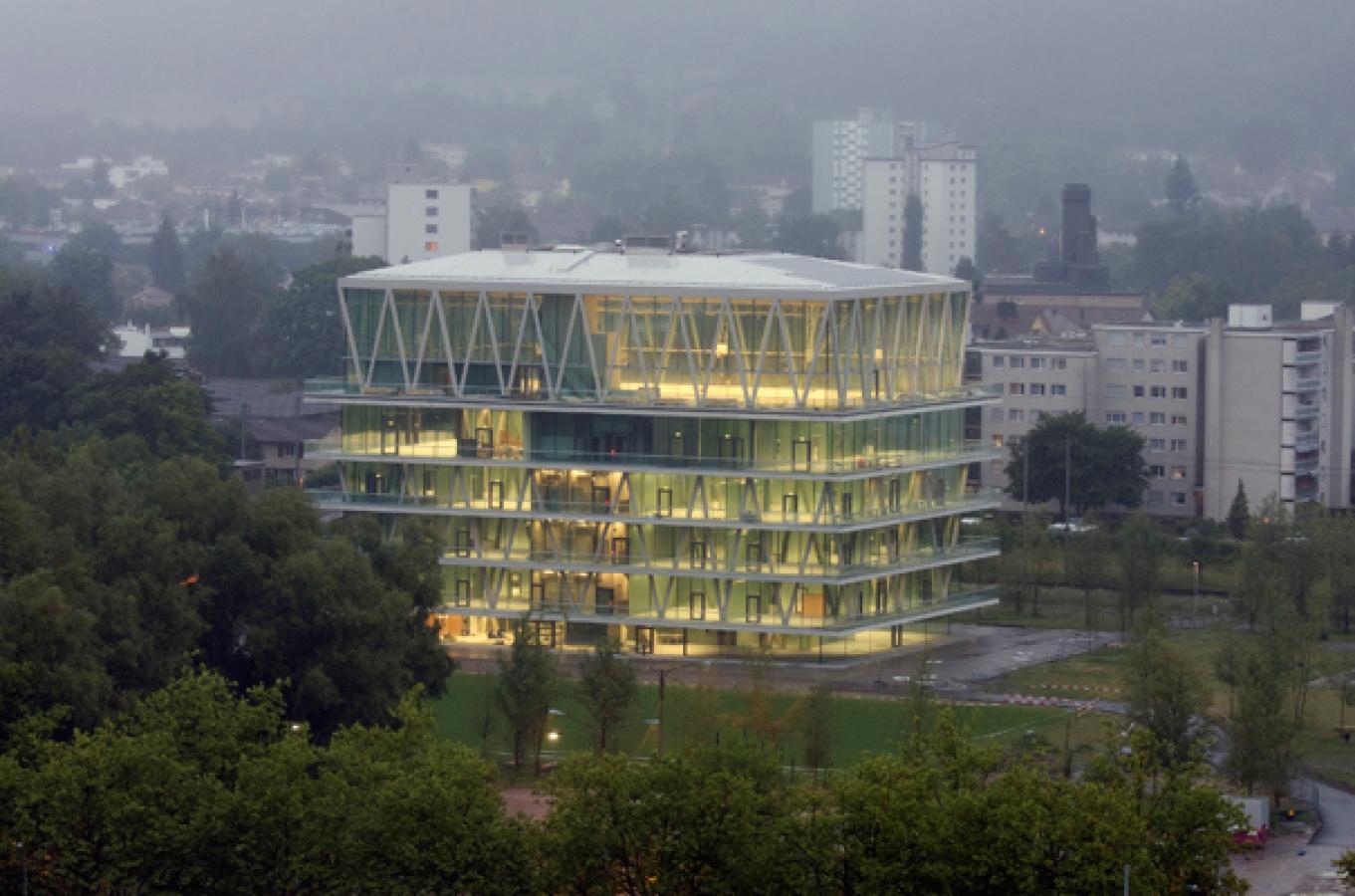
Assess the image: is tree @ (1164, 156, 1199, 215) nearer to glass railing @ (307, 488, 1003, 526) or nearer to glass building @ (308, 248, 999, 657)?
glass building @ (308, 248, 999, 657)

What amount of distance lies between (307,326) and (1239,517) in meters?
46.9

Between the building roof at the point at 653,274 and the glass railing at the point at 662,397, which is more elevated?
the building roof at the point at 653,274

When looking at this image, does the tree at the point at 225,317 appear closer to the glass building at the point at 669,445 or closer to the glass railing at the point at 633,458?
the glass railing at the point at 633,458

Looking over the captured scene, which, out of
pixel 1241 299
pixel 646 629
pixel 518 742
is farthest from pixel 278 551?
pixel 1241 299

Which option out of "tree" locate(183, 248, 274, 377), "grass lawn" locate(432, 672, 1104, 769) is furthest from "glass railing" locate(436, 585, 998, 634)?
"tree" locate(183, 248, 274, 377)

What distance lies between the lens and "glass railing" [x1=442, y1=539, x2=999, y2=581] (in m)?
55.0

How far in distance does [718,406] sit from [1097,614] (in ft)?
40.6

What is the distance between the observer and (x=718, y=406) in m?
55.0

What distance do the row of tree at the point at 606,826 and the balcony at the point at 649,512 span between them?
62.4ft

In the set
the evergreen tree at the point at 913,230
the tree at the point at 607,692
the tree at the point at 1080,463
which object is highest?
the evergreen tree at the point at 913,230

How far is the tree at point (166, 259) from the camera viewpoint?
164875 mm

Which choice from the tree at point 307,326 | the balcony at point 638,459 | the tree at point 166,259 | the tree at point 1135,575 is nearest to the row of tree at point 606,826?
the balcony at point 638,459

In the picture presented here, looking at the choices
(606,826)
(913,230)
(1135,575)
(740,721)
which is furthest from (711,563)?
(913,230)

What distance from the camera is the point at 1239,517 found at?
7319cm
